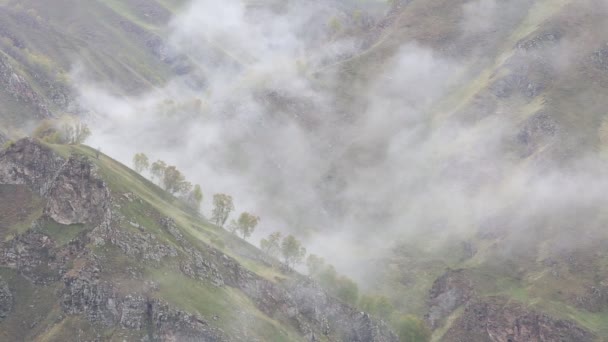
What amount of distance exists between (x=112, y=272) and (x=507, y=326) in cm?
10679

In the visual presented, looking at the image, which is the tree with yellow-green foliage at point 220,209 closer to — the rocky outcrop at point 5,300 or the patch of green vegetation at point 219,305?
the patch of green vegetation at point 219,305

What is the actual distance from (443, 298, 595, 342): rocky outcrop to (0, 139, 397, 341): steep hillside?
39.6m

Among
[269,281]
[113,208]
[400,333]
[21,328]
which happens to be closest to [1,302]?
[21,328]

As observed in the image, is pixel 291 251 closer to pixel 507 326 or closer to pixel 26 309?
pixel 507 326

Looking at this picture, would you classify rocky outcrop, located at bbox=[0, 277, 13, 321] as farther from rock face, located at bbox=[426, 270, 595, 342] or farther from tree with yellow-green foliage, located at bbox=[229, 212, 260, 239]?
rock face, located at bbox=[426, 270, 595, 342]

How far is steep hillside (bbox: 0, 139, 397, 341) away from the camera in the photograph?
374 feet

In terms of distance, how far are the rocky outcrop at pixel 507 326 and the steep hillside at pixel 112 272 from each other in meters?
39.6

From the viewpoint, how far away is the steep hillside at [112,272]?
374 ft

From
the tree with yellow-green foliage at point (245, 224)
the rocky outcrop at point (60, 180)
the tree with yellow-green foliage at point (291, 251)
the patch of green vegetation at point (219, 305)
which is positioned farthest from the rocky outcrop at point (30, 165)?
the tree with yellow-green foliage at point (291, 251)

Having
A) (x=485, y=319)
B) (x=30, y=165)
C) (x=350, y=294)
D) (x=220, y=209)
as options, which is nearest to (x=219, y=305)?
(x=350, y=294)

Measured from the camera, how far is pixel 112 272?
117938 mm

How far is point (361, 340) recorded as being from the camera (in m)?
156

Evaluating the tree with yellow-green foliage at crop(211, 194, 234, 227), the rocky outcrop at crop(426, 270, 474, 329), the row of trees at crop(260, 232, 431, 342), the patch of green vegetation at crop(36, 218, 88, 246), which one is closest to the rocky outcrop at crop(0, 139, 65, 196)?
the patch of green vegetation at crop(36, 218, 88, 246)

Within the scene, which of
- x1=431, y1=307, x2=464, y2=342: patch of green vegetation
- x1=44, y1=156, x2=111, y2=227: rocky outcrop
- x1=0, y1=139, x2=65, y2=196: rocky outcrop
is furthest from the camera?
x1=431, y1=307, x2=464, y2=342: patch of green vegetation
